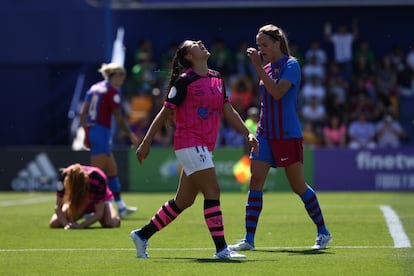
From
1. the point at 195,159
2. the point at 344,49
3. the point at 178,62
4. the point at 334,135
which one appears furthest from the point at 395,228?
the point at 344,49

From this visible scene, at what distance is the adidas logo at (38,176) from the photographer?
82.6 feet

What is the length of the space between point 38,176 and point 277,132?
15441 mm

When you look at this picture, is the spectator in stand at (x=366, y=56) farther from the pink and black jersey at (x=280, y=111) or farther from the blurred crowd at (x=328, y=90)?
the pink and black jersey at (x=280, y=111)

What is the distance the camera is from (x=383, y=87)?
2825 centimetres

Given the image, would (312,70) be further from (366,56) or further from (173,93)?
(173,93)

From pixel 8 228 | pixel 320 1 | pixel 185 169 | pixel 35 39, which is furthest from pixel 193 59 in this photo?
pixel 35 39

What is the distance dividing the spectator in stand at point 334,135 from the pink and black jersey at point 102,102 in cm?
1114

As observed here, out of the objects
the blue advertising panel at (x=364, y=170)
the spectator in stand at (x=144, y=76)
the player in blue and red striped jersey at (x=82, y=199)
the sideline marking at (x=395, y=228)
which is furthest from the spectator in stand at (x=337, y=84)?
the player in blue and red striped jersey at (x=82, y=199)

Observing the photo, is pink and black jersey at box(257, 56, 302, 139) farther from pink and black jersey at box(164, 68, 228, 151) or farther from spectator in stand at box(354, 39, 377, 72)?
spectator in stand at box(354, 39, 377, 72)

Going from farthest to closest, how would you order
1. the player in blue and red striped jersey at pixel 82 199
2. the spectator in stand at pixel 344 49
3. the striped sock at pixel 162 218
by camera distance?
the spectator in stand at pixel 344 49 → the player in blue and red striped jersey at pixel 82 199 → the striped sock at pixel 162 218

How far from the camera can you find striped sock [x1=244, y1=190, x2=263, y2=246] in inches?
426

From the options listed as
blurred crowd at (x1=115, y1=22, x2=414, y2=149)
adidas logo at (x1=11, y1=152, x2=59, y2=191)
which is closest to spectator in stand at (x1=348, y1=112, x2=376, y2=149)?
blurred crowd at (x1=115, y1=22, x2=414, y2=149)

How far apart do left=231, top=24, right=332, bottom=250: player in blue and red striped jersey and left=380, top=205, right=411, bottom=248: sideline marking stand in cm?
90

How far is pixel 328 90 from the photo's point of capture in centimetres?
2841
